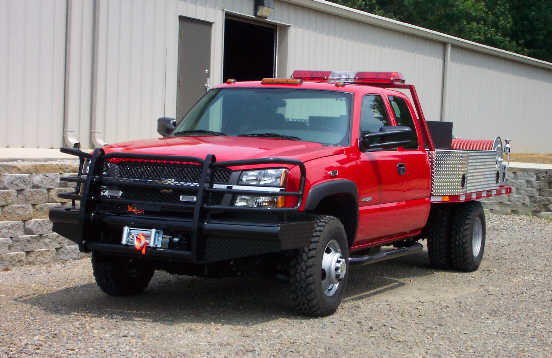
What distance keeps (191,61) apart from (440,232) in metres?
6.04

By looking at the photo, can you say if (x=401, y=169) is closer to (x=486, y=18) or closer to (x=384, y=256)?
(x=384, y=256)

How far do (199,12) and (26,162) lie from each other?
5.71 m

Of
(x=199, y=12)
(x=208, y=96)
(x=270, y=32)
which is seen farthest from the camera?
(x=270, y=32)

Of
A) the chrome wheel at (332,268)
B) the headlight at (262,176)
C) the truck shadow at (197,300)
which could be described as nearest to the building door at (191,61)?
the truck shadow at (197,300)

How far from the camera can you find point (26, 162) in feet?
29.1

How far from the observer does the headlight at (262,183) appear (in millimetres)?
6074

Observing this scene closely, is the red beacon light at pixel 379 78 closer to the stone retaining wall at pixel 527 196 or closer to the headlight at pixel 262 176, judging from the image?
the headlight at pixel 262 176

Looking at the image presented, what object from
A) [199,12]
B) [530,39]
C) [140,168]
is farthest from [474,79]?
[530,39]

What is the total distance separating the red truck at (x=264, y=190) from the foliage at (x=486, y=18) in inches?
1306

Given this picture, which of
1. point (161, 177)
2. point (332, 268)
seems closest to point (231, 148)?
point (161, 177)

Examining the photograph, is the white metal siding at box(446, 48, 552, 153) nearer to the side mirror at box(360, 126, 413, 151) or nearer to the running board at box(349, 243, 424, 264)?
the running board at box(349, 243, 424, 264)

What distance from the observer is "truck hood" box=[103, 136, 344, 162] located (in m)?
6.30

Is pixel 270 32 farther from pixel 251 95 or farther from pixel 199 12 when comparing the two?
pixel 251 95

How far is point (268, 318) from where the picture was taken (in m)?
6.55
